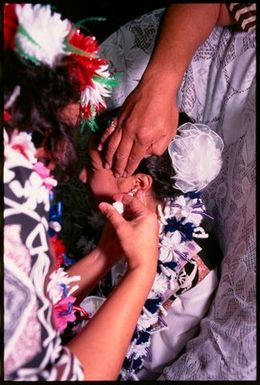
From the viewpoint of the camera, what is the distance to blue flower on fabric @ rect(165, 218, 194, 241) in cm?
113

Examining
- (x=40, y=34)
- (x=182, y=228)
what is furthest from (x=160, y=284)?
(x=40, y=34)

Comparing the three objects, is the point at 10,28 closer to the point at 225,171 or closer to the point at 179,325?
the point at 225,171

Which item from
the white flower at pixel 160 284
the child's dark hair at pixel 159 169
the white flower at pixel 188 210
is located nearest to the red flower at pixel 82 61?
the child's dark hair at pixel 159 169

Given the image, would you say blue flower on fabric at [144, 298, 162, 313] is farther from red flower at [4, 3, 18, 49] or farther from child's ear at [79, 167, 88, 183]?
red flower at [4, 3, 18, 49]

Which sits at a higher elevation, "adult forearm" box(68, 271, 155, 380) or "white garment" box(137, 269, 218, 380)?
"adult forearm" box(68, 271, 155, 380)

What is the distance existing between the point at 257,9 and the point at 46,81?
0.55 m

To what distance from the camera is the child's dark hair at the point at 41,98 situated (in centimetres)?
67

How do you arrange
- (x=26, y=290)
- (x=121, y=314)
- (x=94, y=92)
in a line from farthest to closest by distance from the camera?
1. (x=94, y=92)
2. (x=121, y=314)
3. (x=26, y=290)

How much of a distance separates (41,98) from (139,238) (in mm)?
317

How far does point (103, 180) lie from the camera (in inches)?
45.9

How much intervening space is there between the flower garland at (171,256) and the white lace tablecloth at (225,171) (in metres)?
0.08

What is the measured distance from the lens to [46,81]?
27.1 inches

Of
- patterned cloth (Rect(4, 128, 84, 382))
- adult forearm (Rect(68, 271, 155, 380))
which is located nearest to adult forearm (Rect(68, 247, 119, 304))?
adult forearm (Rect(68, 271, 155, 380))

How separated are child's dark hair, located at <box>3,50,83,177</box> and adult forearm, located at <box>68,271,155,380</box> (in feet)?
0.93
